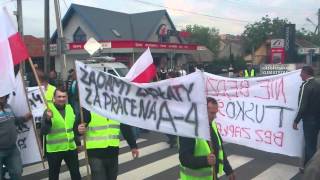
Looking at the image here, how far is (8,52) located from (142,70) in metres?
1.67

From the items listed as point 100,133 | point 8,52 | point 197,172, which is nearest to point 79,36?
point 8,52

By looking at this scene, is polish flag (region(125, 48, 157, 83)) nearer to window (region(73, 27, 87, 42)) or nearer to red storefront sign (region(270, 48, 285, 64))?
red storefront sign (region(270, 48, 285, 64))

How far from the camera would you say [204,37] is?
8056 centimetres

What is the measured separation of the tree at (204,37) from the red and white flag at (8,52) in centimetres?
7180

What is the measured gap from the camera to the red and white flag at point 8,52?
5.72m

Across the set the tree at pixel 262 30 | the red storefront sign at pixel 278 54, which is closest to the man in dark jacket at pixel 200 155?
the red storefront sign at pixel 278 54

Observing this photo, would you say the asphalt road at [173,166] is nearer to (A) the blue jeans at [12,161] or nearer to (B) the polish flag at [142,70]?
(A) the blue jeans at [12,161]

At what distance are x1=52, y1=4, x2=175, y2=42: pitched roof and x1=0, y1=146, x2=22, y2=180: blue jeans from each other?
33.6 meters

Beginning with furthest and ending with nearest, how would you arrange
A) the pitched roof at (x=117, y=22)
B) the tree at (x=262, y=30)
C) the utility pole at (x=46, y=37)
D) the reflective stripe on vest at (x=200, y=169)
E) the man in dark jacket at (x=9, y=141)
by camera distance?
the tree at (x=262, y=30)
the pitched roof at (x=117, y=22)
the utility pole at (x=46, y=37)
the man in dark jacket at (x=9, y=141)
the reflective stripe on vest at (x=200, y=169)

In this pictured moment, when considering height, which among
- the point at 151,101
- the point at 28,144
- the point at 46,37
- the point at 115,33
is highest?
the point at 115,33

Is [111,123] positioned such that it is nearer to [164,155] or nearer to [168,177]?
[168,177]

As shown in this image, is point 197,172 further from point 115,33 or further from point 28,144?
point 115,33

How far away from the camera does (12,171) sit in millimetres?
6527

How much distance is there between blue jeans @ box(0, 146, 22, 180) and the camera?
650 centimetres
